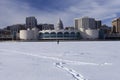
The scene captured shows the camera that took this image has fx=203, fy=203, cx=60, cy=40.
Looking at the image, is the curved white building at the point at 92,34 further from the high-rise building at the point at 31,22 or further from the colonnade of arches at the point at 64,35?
the high-rise building at the point at 31,22

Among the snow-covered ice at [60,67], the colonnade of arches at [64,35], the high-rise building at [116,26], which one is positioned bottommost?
the snow-covered ice at [60,67]

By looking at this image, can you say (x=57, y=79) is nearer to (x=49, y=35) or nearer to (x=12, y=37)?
(x=49, y=35)

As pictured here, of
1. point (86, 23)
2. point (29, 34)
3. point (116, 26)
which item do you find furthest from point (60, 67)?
point (86, 23)

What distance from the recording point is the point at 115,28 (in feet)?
521

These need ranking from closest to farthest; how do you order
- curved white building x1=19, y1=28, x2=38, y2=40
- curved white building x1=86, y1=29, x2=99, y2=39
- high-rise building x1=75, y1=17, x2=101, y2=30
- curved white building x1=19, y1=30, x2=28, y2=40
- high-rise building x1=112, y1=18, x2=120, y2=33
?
curved white building x1=86, y1=29, x2=99, y2=39
curved white building x1=19, y1=28, x2=38, y2=40
curved white building x1=19, y1=30, x2=28, y2=40
high-rise building x1=112, y1=18, x2=120, y2=33
high-rise building x1=75, y1=17, x2=101, y2=30

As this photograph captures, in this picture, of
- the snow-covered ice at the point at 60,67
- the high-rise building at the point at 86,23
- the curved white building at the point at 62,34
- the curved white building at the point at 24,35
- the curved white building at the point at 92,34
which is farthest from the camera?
the high-rise building at the point at 86,23

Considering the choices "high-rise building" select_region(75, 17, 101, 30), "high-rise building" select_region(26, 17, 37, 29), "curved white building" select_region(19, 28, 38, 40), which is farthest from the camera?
"high-rise building" select_region(26, 17, 37, 29)

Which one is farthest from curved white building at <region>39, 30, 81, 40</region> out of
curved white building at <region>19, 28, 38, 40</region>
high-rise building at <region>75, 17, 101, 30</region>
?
high-rise building at <region>75, 17, 101, 30</region>

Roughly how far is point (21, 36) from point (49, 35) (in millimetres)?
20088

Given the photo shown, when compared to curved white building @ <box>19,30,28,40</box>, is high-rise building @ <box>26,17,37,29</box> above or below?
above

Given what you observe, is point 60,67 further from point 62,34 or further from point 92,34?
point 92,34

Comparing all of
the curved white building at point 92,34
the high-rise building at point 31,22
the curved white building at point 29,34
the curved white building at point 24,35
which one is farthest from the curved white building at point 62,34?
the high-rise building at point 31,22

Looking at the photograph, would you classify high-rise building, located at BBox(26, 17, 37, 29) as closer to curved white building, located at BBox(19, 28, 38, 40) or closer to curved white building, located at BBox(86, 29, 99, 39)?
curved white building, located at BBox(19, 28, 38, 40)

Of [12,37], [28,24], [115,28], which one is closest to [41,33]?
[12,37]
